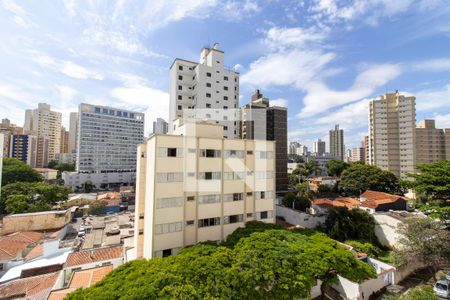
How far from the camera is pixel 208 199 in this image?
19359 mm

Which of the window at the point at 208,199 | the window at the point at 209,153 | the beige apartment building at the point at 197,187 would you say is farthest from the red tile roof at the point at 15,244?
the window at the point at 209,153

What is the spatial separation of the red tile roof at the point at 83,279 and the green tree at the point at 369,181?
158ft

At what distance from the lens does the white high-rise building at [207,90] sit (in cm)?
3512

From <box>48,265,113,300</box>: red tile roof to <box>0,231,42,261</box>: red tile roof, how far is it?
10.7 m

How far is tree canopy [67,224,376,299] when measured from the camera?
10477 mm

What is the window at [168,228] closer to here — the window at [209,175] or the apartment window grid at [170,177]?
the apartment window grid at [170,177]

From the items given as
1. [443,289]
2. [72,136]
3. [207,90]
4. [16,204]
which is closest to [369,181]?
[443,289]

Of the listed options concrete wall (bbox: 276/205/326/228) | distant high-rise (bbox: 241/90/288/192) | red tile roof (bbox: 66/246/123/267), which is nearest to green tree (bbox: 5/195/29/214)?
red tile roof (bbox: 66/246/123/267)

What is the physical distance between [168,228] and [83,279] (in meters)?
7.27

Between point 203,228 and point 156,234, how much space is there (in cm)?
395

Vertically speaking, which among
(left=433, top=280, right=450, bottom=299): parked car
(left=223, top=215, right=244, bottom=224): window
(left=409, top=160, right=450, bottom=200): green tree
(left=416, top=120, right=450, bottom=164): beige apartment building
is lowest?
(left=433, top=280, right=450, bottom=299): parked car

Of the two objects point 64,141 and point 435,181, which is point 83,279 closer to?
point 435,181

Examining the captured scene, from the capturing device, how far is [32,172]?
58031mm

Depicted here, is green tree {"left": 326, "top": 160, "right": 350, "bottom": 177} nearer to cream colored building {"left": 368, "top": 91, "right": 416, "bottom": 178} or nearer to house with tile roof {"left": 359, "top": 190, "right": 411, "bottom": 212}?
cream colored building {"left": 368, "top": 91, "right": 416, "bottom": 178}
